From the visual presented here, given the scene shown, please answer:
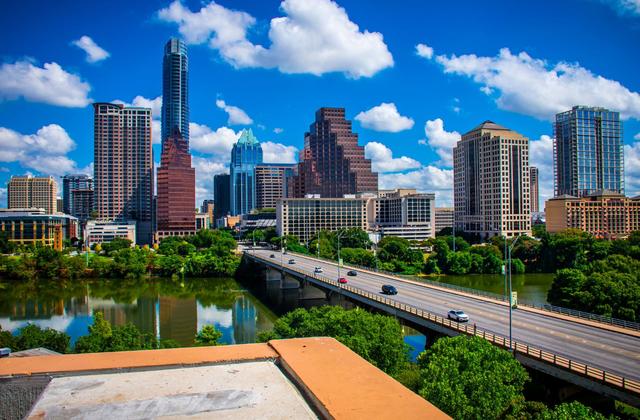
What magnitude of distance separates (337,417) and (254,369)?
9.61ft

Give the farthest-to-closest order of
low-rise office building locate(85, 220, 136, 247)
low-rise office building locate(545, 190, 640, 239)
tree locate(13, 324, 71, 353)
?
low-rise office building locate(85, 220, 136, 247) < low-rise office building locate(545, 190, 640, 239) < tree locate(13, 324, 71, 353)

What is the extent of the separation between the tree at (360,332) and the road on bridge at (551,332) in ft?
23.8

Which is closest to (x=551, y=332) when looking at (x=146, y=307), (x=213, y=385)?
(x=213, y=385)

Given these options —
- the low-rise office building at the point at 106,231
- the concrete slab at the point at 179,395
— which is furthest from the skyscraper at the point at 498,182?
the concrete slab at the point at 179,395

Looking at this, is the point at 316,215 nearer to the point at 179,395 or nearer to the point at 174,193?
the point at 174,193

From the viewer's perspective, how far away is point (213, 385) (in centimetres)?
786

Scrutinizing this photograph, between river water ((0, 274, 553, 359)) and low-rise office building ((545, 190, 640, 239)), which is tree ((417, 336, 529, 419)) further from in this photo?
low-rise office building ((545, 190, 640, 239))

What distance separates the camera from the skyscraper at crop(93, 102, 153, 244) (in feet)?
633

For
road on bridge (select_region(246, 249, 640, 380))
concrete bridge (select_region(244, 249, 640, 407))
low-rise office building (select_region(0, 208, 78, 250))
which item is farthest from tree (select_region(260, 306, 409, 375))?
low-rise office building (select_region(0, 208, 78, 250))

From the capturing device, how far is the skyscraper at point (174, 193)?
6491 inches

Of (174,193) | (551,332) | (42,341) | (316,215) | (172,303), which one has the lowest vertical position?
(172,303)

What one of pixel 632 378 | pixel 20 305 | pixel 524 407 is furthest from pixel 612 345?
pixel 20 305

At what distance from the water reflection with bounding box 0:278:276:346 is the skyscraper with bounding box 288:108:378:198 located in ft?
338

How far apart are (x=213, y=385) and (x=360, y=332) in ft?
74.3
